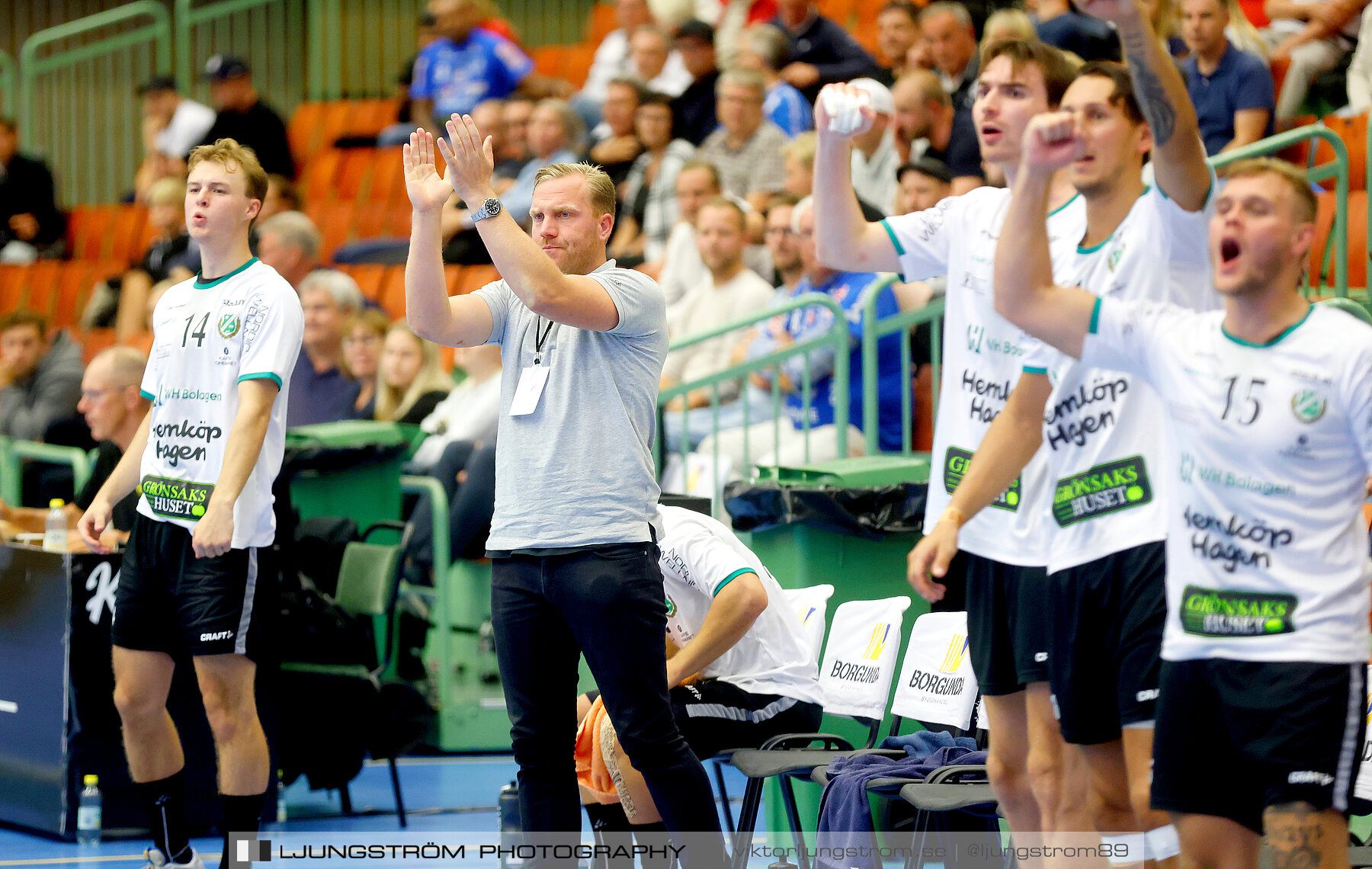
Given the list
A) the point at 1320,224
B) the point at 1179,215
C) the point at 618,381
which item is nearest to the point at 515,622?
the point at 618,381

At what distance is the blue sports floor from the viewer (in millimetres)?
5180

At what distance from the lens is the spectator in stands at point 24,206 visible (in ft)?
36.5

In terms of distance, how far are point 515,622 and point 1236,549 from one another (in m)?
1.65

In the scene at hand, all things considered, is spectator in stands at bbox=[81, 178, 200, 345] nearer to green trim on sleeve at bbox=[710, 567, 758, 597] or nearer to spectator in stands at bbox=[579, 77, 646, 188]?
spectator in stands at bbox=[579, 77, 646, 188]

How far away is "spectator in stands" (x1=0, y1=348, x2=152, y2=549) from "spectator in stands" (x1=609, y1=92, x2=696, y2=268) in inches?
134

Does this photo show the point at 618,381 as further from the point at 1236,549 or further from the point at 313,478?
the point at 313,478

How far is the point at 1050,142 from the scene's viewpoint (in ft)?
8.87

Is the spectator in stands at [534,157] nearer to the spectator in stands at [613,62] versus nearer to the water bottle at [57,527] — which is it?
the spectator in stands at [613,62]

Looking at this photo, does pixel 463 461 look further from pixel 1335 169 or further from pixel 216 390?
pixel 1335 169

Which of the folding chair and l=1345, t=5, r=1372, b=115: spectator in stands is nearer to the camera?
the folding chair

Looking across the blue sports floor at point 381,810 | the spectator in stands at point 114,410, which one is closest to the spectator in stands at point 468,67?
the blue sports floor at point 381,810

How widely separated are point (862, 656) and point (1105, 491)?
5.63 feet

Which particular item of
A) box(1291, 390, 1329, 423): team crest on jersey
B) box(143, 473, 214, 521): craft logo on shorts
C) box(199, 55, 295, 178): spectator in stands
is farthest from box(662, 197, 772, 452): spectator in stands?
box(199, 55, 295, 178): spectator in stands

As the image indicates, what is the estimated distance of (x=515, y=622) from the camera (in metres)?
3.63
